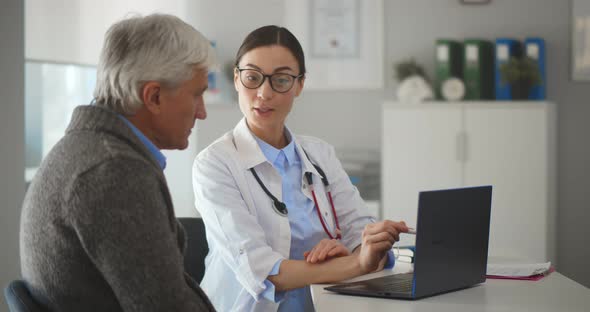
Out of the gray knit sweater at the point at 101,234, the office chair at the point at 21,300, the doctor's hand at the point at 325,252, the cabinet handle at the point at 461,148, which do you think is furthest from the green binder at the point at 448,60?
the office chair at the point at 21,300

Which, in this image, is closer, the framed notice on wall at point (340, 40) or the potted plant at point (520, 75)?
the potted plant at point (520, 75)

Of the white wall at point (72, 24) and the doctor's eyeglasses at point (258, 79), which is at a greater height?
the white wall at point (72, 24)

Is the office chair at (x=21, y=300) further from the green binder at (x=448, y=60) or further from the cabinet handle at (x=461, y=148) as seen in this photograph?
the green binder at (x=448, y=60)

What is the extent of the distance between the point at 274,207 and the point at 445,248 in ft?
1.97

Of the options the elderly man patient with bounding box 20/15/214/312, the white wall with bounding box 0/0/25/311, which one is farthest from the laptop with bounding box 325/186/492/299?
the white wall with bounding box 0/0/25/311

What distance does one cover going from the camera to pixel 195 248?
7.44ft

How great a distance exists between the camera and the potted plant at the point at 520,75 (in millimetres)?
4781

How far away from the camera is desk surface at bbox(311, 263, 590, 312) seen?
61.3 inches

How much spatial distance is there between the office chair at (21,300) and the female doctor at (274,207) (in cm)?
74

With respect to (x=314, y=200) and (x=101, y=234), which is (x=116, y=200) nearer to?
(x=101, y=234)

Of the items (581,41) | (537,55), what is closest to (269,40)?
(537,55)

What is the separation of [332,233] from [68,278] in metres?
1.13

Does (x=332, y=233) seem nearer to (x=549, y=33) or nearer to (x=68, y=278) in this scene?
(x=68, y=278)

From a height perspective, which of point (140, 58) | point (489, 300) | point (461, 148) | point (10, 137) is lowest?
point (489, 300)
